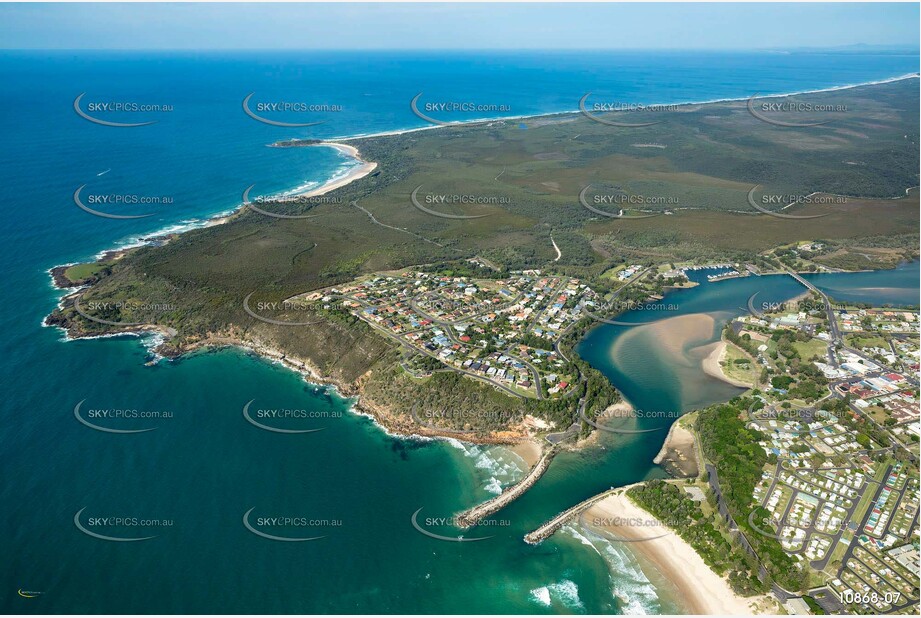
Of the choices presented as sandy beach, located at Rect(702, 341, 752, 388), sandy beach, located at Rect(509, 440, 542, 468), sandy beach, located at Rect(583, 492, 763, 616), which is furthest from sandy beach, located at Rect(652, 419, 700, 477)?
sandy beach, located at Rect(702, 341, 752, 388)

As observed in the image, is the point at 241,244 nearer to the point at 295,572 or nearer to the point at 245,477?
the point at 245,477

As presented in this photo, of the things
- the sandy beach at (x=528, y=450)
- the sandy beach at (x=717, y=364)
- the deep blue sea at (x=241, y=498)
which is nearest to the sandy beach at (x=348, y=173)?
the deep blue sea at (x=241, y=498)

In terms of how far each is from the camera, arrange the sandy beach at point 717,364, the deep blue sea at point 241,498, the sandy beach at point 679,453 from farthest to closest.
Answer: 1. the sandy beach at point 717,364
2. the sandy beach at point 679,453
3. the deep blue sea at point 241,498

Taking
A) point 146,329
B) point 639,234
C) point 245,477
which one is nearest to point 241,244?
point 146,329

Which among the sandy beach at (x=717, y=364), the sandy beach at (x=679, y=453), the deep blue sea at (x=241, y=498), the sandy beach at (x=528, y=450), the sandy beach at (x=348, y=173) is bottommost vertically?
the deep blue sea at (x=241, y=498)

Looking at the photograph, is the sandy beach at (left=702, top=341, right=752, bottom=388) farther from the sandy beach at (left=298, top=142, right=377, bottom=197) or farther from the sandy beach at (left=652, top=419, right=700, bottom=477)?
the sandy beach at (left=298, top=142, right=377, bottom=197)

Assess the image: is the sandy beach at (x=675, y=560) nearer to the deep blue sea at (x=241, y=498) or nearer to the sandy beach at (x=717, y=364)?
the deep blue sea at (x=241, y=498)
